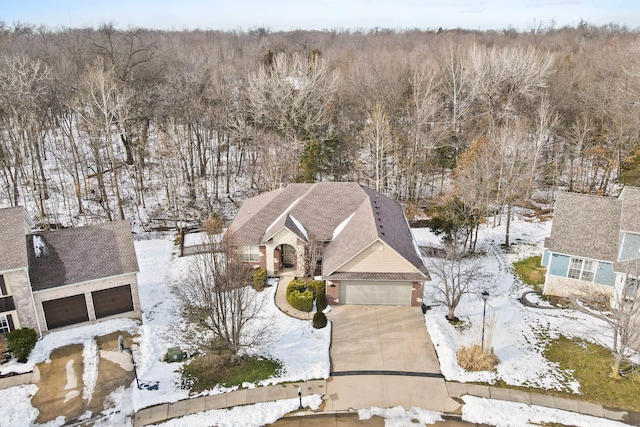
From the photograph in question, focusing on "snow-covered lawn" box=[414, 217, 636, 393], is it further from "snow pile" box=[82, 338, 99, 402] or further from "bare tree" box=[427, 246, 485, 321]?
"snow pile" box=[82, 338, 99, 402]

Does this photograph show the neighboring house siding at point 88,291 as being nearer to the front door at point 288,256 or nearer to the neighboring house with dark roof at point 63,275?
the neighboring house with dark roof at point 63,275

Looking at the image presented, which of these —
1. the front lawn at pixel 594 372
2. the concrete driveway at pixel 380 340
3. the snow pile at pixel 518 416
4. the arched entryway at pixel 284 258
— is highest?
the arched entryway at pixel 284 258

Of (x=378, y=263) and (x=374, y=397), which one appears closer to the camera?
(x=374, y=397)

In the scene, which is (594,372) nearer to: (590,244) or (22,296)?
(590,244)

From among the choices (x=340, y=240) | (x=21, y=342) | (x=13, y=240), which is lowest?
(x=21, y=342)

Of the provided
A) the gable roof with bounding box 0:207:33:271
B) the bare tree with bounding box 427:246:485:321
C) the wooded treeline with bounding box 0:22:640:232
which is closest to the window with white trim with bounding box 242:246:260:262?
the bare tree with bounding box 427:246:485:321

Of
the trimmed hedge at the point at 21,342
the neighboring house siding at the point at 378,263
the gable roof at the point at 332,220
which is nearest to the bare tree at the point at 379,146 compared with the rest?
the gable roof at the point at 332,220

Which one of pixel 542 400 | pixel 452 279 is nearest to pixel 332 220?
pixel 452 279
